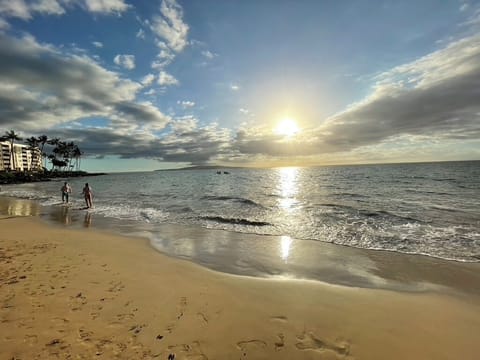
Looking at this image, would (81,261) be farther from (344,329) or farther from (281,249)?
(344,329)

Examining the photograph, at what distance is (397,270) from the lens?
759 cm

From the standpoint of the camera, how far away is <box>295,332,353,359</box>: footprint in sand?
3831 mm

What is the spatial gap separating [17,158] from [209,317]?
166 m

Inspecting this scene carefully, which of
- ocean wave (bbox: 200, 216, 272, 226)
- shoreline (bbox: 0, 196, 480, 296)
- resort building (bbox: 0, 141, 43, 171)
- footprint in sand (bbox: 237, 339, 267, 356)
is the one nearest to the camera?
footprint in sand (bbox: 237, 339, 267, 356)

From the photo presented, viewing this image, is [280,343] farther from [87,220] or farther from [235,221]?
[87,220]

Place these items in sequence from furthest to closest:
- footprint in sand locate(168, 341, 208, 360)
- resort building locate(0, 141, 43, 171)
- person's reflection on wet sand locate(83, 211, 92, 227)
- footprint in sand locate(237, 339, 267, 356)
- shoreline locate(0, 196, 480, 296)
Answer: resort building locate(0, 141, 43, 171)
person's reflection on wet sand locate(83, 211, 92, 227)
shoreline locate(0, 196, 480, 296)
footprint in sand locate(237, 339, 267, 356)
footprint in sand locate(168, 341, 208, 360)

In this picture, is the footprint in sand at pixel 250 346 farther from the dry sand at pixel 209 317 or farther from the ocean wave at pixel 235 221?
the ocean wave at pixel 235 221

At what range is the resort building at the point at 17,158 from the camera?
363ft

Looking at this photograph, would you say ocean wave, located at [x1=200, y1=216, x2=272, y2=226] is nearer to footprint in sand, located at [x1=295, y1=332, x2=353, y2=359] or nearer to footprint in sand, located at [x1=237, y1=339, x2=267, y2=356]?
footprint in sand, located at [x1=295, y1=332, x2=353, y2=359]

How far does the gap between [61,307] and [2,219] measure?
15753 mm

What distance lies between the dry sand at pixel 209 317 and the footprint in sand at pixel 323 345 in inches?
0.7

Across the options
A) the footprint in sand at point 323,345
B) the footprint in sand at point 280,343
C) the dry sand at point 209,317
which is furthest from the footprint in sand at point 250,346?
the footprint in sand at point 323,345

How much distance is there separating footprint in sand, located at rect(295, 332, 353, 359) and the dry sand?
0.02 metres

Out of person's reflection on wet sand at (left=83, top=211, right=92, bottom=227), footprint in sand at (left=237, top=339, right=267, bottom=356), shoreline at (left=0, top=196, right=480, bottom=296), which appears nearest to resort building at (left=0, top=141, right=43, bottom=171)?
person's reflection on wet sand at (left=83, top=211, right=92, bottom=227)
